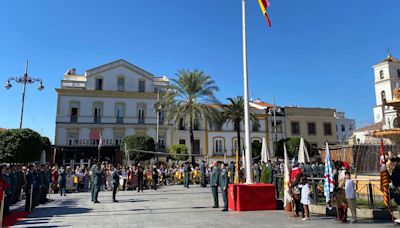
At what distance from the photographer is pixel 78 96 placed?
1734 inches

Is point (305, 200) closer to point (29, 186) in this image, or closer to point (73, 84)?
point (29, 186)

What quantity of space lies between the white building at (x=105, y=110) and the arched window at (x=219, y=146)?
7.65 meters

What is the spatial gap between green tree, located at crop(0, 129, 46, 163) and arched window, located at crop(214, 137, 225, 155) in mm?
28535

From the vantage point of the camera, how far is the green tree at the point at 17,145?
24.6 meters

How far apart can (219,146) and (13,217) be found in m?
39.8

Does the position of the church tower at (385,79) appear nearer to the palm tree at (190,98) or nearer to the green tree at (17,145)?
the palm tree at (190,98)

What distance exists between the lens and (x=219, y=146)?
164 ft

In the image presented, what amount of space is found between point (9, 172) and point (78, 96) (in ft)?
109

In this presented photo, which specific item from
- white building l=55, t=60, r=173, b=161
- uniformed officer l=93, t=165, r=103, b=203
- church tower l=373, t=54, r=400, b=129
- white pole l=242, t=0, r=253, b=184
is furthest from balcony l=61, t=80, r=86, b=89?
church tower l=373, t=54, r=400, b=129

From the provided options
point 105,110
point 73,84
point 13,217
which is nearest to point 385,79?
point 105,110

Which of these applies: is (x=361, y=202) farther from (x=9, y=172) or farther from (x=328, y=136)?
(x=328, y=136)

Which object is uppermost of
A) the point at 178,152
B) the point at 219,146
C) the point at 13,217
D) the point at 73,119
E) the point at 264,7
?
the point at 73,119

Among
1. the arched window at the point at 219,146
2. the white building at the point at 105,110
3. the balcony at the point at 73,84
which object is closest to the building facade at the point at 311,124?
the arched window at the point at 219,146

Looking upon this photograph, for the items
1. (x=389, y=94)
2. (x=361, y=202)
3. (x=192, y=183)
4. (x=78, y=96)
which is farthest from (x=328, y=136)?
(x=361, y=202)
